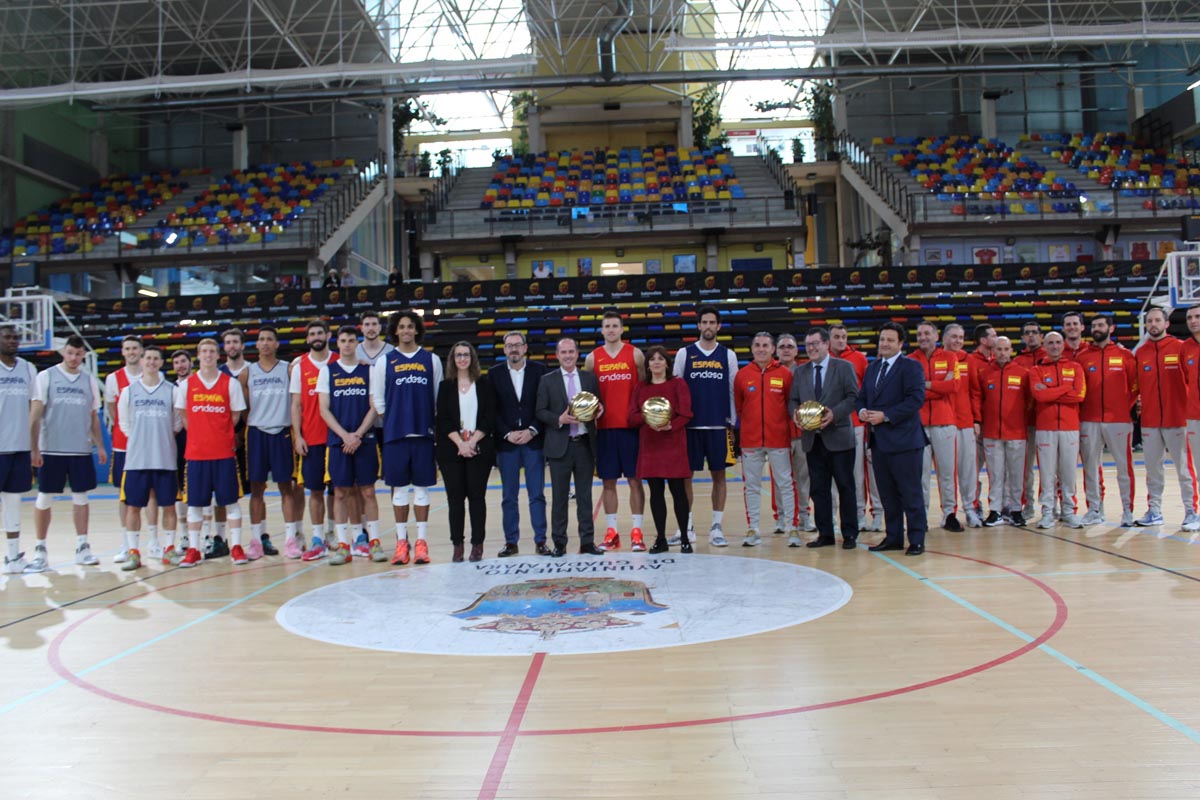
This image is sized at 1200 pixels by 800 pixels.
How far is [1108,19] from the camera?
29.6 metres

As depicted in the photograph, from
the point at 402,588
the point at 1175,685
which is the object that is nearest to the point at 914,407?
the point at 1175,685

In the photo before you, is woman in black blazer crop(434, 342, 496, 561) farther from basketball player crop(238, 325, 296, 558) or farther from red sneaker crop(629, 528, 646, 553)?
basketball player crop(238, 325, 296, 558)

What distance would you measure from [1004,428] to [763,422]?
2.29 m

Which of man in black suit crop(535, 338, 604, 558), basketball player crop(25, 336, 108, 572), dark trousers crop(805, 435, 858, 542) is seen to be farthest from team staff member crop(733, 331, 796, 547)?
basketball player crop(25, 336, 108, 572)

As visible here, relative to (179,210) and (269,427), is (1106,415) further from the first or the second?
(179,210)

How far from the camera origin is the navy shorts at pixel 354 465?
22.9 ft

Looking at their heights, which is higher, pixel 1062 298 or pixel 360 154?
pixel 360 154

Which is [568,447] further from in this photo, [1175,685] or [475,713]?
[1175,685]

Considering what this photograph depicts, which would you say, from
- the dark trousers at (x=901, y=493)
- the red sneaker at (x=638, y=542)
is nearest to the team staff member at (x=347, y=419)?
the red sneaker at (x=638, y=542)

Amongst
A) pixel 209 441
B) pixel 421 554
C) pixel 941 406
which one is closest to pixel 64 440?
pixel 209 441

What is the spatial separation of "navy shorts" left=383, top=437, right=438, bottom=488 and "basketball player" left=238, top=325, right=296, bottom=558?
1.00 m

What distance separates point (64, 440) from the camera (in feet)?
24.6

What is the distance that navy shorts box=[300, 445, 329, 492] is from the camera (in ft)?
23.8

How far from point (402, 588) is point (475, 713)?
8.56 feet
